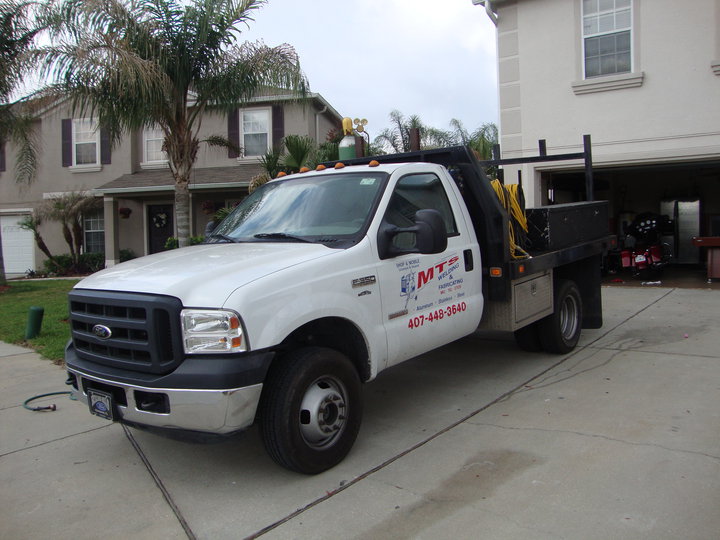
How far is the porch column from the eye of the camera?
1934cm

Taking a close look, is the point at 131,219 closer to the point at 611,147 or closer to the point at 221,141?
the point at 221,141

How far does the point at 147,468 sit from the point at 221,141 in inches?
487

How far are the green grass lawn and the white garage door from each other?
245 inches

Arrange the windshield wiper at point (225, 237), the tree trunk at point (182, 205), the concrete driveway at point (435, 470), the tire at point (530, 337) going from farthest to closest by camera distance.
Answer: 1. the tree trunk at point (182, 205)
2. the tire at point (530, 337)
3. the windshield wiper at point (225, 237)
4. the concrete driveway at point (435, 470)

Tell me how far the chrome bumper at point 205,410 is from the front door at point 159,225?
55.9 ft

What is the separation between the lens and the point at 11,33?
12.9 m

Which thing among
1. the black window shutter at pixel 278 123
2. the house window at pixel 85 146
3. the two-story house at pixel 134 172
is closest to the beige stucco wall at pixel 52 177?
the two-story house at pixel 134 172

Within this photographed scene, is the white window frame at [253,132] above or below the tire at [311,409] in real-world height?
above

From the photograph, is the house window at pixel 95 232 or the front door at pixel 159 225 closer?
the front door at pixel 159 225

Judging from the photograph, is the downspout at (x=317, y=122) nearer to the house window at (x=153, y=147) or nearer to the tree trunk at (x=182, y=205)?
the house window at (x=153, y=147)

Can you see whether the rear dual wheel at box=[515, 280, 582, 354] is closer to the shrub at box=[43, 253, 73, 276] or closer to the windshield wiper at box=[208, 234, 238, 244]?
the windshield wiper at box=[208, 234, 238, 244]

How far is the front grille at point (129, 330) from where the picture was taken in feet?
11.3

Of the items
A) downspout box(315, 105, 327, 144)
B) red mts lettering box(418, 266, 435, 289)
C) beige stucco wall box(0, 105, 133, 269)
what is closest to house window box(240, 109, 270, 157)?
downspout box(315, 105, 327, 144)

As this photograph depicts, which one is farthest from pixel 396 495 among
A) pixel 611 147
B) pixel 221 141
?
pixel 221 141
